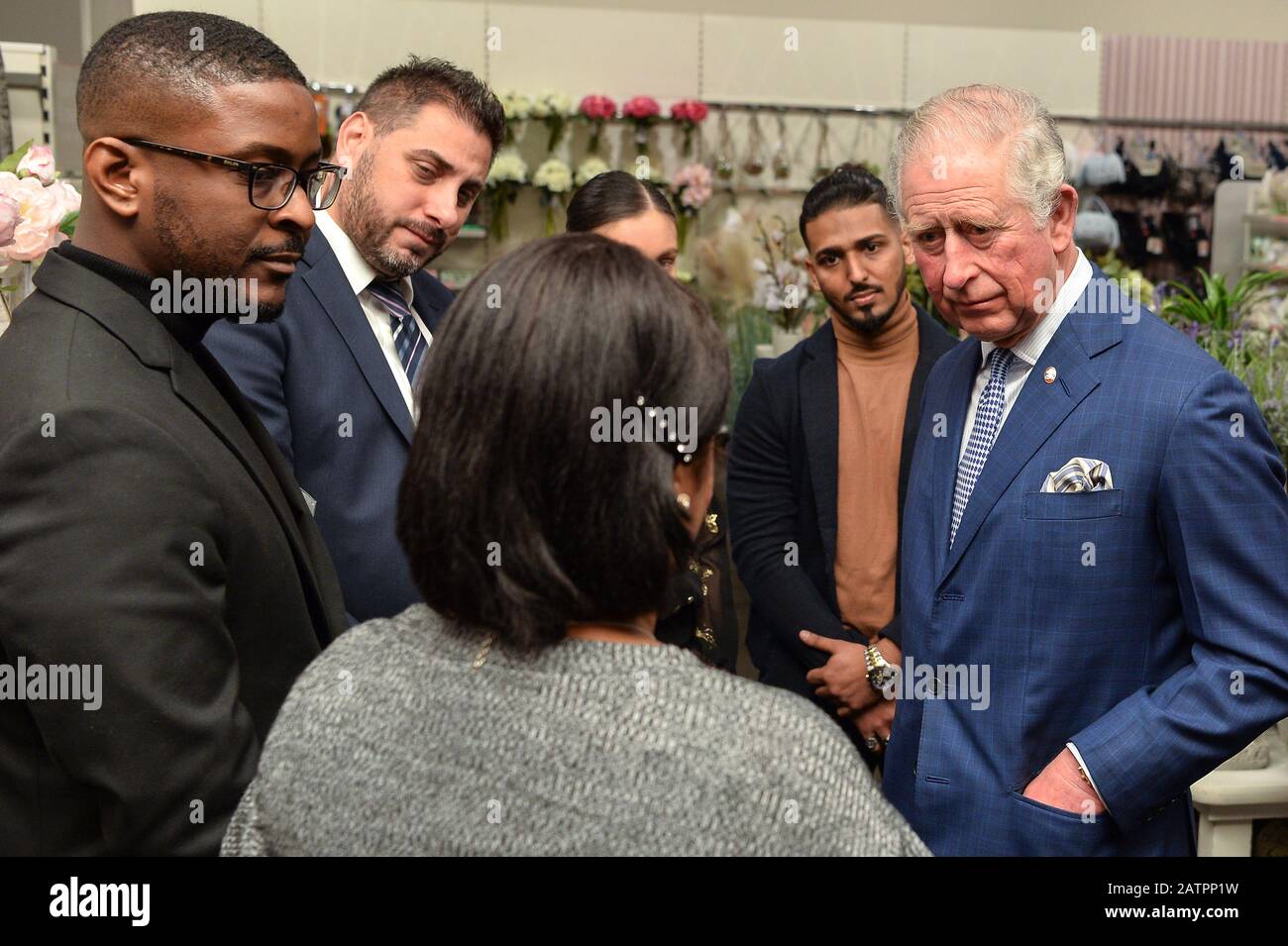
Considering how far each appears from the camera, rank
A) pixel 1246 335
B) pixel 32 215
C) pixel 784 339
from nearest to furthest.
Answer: pixel 32 215, pixel 1246 335, pixel 784 339

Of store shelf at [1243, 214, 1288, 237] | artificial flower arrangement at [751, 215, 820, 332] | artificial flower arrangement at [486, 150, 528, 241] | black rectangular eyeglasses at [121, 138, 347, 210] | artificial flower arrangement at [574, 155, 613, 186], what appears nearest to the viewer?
black rectangular eyeglasses at [121, 138, 347, 210]

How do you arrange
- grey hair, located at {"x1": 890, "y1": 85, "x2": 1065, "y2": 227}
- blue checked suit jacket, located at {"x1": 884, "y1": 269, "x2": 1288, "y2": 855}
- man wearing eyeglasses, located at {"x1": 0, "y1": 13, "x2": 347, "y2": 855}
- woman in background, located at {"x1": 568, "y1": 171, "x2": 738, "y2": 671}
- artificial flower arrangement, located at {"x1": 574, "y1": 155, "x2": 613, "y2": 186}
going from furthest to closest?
1. artificial flower arrangement, located at {"x1": 574, "y1": 155, "x2": 613, "y2": 186}
2. woman in background, located at {"x1": 568, "y1": 171, "x2": 738, "y2": 671}
3. grey hair, located at {"x1": 890, "y1": 85, "x2": 1065, "y2": 227}
4. blue checked suit jacket, located at {"x1": 884, "y1": 269, "x2": 1288, "y2": 855}
5. man wearing eyeglasses, located at {"x1": 0, "y1": 13, "x2": 347, "y2": 855}

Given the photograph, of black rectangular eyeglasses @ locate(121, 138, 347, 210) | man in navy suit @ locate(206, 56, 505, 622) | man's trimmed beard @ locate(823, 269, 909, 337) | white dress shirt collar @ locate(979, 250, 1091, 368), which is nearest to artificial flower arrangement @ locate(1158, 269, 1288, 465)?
man's trimmed beard @ locate(823, 269, 909, 337)

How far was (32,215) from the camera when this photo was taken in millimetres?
1650

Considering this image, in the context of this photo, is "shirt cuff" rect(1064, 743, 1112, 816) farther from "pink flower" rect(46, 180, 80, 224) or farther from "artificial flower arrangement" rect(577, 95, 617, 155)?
"artificial flower arrangement" rect(577, 95, 617, 155)

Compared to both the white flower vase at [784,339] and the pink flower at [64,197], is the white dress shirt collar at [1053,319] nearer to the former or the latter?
the pink flower at [64,197]

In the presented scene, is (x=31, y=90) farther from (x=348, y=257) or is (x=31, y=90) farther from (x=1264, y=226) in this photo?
(x=1264, y=226)

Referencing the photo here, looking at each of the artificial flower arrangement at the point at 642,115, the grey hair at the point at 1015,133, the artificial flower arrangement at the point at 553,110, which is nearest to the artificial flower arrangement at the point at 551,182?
the artificial flower arrangement at the point at 553,110

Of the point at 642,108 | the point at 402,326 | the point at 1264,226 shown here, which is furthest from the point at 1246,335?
the point at 642,108

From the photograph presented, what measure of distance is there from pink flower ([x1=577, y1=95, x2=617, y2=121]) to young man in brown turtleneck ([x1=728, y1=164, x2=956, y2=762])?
4.19 m

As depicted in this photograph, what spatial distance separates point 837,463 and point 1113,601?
1.07 m

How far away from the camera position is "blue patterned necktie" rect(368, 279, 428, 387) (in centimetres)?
195
